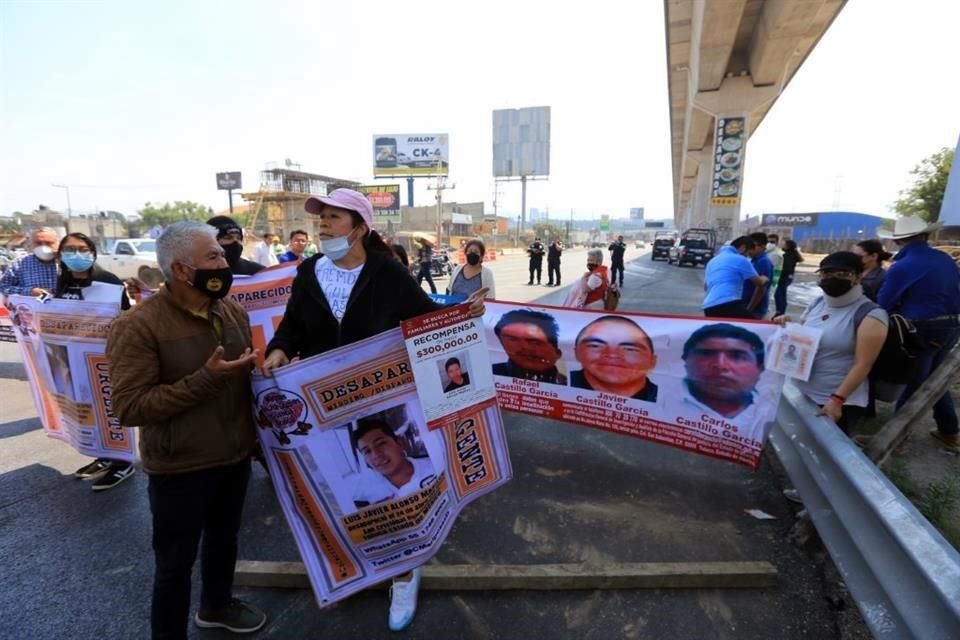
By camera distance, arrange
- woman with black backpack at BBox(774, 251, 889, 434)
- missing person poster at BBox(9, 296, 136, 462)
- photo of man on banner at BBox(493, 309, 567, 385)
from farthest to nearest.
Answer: photo of man on banner at BBox(493, 309, 567, 385)
missing person poster at BBox(9, 296, 136, 462)
woman with black backpack at BBox(774, 251, 889, 434)

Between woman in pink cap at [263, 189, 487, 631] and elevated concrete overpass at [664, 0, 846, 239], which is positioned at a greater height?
elevated concrete overpass at [664, 0, 846, 239]

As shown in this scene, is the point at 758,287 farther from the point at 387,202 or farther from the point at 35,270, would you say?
the point at 387,202

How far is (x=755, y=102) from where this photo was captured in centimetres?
2050

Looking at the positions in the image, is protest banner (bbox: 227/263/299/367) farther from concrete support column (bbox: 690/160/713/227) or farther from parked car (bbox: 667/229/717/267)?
concrete support column (bbox: 690/160/713/227)

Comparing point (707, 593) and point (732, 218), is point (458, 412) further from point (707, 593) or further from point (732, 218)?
point (732, 218)

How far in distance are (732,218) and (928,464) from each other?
20.5 m

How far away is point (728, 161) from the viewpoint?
20219 millimetres

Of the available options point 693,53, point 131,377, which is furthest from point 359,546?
point 693,53

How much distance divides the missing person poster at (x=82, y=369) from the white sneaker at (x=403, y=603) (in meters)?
2.24

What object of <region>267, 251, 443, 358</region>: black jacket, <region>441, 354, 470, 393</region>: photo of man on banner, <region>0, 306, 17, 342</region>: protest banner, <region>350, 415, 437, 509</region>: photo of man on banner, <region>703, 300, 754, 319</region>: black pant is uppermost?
<region>267, 251, 443, 358</region>: black jacket

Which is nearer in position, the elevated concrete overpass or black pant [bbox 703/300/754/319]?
black pant [bbox 703/300/754/319]

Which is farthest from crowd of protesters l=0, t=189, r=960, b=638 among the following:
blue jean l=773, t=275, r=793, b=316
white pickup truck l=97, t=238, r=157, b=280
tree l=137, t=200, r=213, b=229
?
tree l=137, t=200, r=213, b=229

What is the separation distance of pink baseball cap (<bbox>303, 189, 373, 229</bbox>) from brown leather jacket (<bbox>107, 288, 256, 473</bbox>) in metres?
0.63

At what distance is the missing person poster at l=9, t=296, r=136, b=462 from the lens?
3.15 meters
